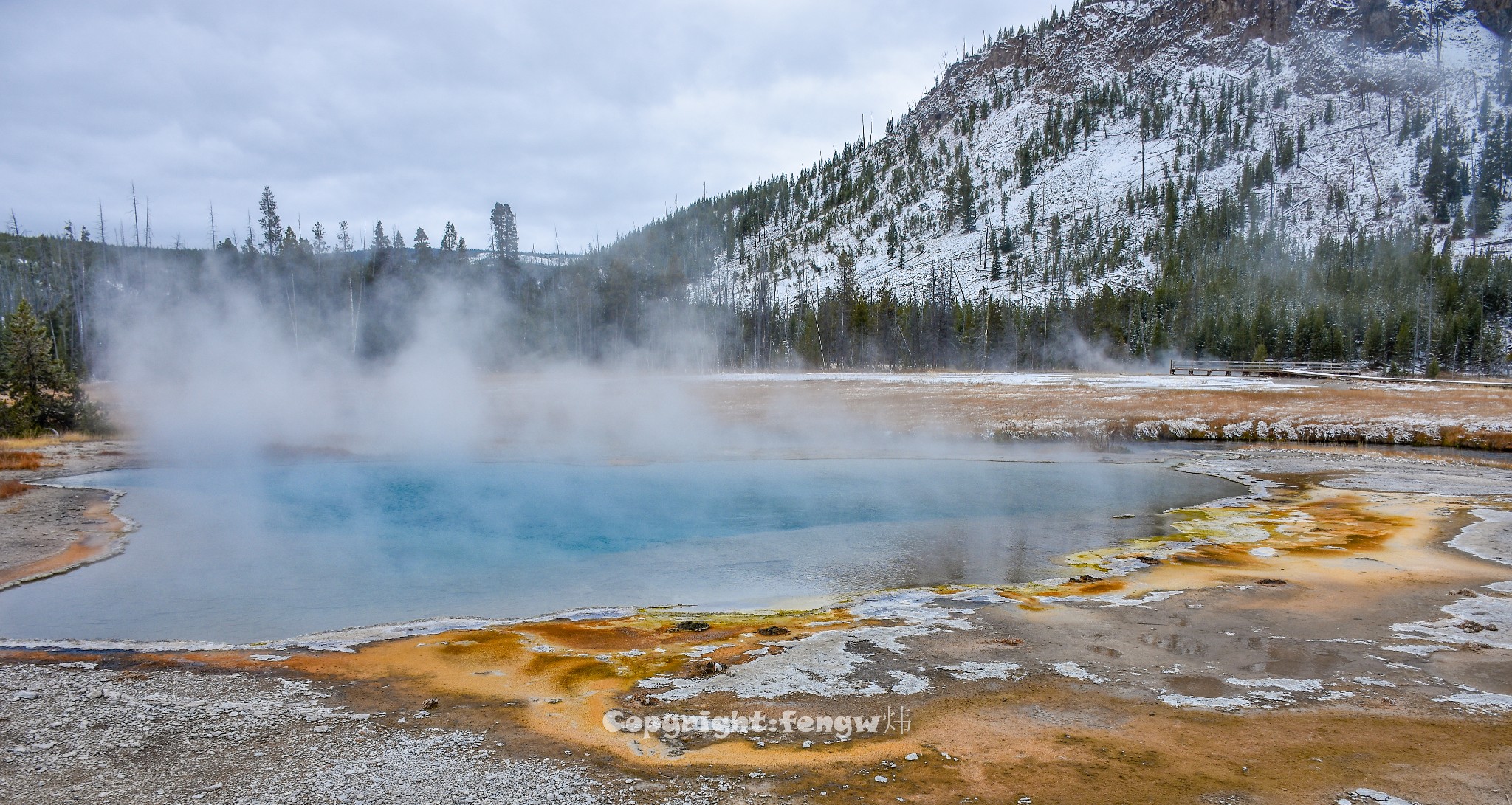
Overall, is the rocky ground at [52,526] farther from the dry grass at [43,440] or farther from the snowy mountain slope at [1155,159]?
the snowy mountain slope at [1155,159]

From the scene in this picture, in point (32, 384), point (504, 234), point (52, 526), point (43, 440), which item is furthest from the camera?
point (504, 234)

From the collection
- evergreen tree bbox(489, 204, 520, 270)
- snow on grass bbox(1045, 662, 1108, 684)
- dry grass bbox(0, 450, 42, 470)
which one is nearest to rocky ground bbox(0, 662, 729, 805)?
snow on grass bbox(1045, 662, 1108, 684)

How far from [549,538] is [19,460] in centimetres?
1969

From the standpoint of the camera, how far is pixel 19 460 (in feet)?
75.7

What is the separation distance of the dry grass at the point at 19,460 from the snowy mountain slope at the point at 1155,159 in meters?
100

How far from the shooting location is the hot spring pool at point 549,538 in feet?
34.2

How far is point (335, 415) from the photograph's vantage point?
3622cm

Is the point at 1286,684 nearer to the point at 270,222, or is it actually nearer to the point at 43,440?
the point at 43,440

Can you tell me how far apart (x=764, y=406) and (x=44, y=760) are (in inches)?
1451

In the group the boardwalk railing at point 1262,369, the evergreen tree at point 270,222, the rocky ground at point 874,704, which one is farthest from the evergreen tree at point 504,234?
the rocky ground at point 874,704

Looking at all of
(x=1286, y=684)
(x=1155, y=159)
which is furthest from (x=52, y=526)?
(x=1155, y=159)

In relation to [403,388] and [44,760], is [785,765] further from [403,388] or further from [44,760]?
[403,388]

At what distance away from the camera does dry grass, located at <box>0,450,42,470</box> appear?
887 inches

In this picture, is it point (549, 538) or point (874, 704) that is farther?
point (549, 538)
